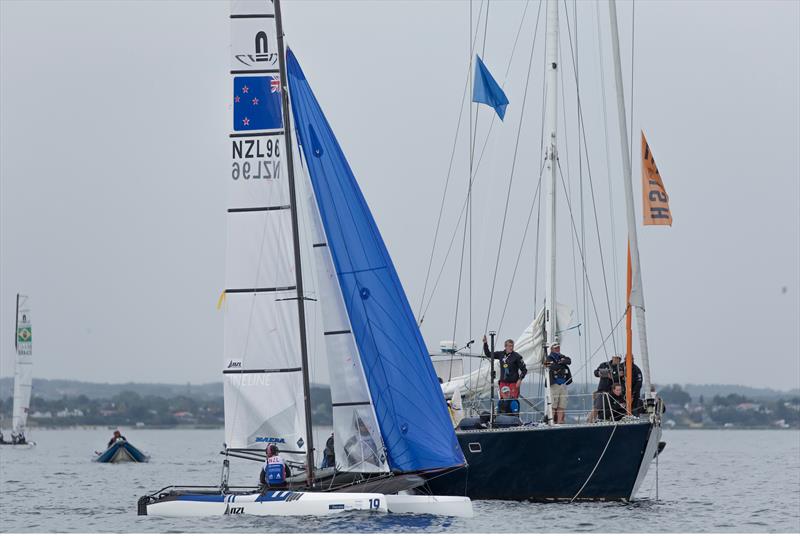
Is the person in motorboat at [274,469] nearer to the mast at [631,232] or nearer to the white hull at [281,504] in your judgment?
the white hull at [281,504]

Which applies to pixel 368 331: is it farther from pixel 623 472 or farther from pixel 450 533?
pixel 623 472

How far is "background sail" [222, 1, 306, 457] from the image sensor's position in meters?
24.3

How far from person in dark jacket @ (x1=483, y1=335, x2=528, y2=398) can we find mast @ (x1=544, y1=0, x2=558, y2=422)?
86 centimetres

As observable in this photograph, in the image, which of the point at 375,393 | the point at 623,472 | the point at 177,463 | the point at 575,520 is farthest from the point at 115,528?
the point at 177,463

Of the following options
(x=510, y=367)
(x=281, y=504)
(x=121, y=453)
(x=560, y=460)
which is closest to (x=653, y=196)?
(x=510, y=367)

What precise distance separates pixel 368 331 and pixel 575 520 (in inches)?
208

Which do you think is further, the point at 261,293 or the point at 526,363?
the point at 526,363

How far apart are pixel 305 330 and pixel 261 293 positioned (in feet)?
3.52

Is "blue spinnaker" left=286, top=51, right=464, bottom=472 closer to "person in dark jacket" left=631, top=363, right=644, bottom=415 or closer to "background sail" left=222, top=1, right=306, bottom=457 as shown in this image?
"background sail" left=222, top=1, right=306, bottom=457

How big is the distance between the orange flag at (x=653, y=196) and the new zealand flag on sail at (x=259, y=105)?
8.25m

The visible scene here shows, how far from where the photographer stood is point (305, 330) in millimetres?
24391

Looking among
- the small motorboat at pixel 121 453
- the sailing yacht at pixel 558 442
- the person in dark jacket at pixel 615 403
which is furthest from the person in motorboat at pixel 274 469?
the small motorboat at pixel 121 453

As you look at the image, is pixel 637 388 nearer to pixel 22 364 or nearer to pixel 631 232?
pixel 631 232

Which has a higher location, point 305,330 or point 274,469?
point 305,330
